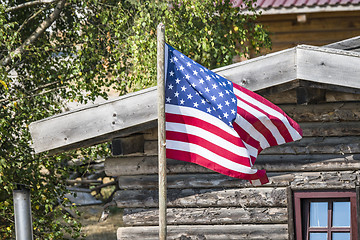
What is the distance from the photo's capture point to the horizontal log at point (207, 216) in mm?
6094

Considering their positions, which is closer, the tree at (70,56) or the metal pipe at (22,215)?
the metal pipe at (22,215)

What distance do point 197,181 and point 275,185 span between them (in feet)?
2.66

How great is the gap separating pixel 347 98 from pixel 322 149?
578 millimetres

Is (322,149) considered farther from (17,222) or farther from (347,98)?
(17,222)

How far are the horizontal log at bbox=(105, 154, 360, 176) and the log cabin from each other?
1cm

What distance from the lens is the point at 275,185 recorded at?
240 inches

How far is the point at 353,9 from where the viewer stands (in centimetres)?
1115

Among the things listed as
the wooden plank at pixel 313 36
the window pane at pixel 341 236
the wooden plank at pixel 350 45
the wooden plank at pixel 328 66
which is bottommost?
the window pane at pixel 341 236

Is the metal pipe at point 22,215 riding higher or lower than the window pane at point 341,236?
higher

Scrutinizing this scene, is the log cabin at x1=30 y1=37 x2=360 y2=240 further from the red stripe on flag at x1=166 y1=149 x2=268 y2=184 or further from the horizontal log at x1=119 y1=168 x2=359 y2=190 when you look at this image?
the red stripe on flag at x1=166 y1=149 x2=268 y2=184

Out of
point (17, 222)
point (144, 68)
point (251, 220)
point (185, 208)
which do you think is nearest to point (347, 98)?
point (251, 220)

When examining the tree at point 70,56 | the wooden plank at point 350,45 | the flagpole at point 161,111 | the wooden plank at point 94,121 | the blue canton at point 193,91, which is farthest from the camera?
the tree at point 70,56

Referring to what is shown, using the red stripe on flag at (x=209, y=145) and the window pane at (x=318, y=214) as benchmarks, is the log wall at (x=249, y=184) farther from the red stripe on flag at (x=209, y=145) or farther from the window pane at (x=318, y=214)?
the red stripe on flag at (x=209, y=145)

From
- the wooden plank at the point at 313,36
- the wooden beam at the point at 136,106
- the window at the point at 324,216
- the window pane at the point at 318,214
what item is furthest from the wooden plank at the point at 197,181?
the wooden plank at the point at 313,36
